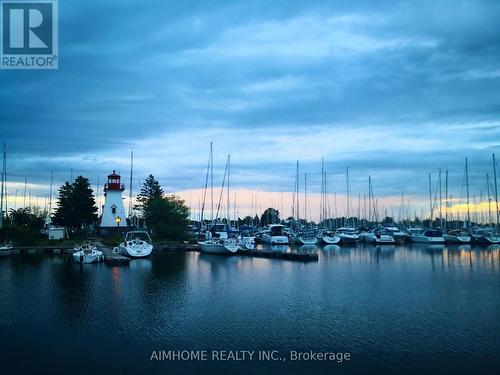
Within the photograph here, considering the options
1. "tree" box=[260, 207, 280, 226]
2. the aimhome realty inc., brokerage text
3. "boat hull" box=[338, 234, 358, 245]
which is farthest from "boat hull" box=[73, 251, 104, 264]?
"tree" box=[260, 207, 280, 226]

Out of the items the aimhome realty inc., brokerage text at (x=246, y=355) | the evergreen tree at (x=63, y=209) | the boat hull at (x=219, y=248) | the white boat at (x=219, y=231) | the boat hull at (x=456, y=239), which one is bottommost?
the aimhome realty inc., brokerage text at (x=246, y=355)

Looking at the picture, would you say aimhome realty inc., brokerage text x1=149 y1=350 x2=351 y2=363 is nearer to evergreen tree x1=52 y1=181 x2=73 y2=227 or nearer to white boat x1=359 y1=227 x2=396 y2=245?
evergreen tree x1=52 y1=181 x2=73 y2=227

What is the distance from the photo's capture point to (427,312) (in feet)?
81.6

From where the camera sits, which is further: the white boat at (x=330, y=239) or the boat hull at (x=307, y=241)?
the white boat at (x=330, y=239)

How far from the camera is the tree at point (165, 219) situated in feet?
250

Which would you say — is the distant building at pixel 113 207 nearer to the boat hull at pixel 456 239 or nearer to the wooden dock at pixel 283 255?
the wooden dock at pixel 283 255

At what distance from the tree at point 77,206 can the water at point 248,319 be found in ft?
100

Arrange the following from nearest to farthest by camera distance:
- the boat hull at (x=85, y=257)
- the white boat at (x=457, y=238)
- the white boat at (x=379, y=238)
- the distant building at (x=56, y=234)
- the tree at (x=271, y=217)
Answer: the boat hull at (x=85, y=257) < the distant building at (x=56, y=234) < the white boat at (x=457, y=238) < the white boat at (x=379, y=238) < the tree at (x=271, y=217)

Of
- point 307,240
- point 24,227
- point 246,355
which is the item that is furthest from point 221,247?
point 246,355

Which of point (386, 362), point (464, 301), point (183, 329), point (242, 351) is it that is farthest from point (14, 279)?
point (464, 301)

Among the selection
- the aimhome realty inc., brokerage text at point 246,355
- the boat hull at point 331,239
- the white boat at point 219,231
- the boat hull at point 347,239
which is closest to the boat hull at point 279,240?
the boat hull at point 331,239

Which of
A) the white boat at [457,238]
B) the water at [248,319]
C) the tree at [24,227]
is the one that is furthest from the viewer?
the white boat at [457,238]

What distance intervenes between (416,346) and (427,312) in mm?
6902

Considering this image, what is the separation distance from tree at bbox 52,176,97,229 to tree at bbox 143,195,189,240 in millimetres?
10126
